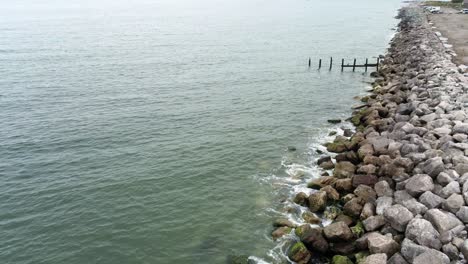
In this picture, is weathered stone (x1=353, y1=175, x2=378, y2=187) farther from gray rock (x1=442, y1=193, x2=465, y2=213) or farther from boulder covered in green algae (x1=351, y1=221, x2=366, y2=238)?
gray rock (x1=442, y1=193, x2=465, y2=213)

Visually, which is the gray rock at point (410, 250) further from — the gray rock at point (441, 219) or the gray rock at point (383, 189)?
the gray rock at point (383, 189)

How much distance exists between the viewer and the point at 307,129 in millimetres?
28969

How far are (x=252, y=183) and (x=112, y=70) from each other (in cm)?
3411

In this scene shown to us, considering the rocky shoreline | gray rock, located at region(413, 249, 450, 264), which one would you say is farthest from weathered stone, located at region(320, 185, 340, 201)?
gray rock, located at region(413, 249, 450, 264)

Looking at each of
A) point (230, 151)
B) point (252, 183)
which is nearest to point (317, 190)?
point (252, 183)

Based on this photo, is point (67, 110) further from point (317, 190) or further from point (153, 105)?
point (317, 190)

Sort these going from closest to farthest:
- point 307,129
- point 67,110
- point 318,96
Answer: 1. point 307,129
2. point 67,110
3. point 318,96

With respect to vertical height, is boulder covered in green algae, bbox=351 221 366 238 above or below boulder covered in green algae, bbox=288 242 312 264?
above

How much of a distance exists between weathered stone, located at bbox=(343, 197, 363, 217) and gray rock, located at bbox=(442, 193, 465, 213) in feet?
11.0

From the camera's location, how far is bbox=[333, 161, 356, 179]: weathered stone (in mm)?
19453

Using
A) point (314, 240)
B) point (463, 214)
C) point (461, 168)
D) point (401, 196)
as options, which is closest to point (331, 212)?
point (314, 240)

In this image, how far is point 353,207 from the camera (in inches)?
638

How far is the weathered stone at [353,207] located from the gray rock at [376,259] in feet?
11.1

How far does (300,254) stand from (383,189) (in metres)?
5.66
